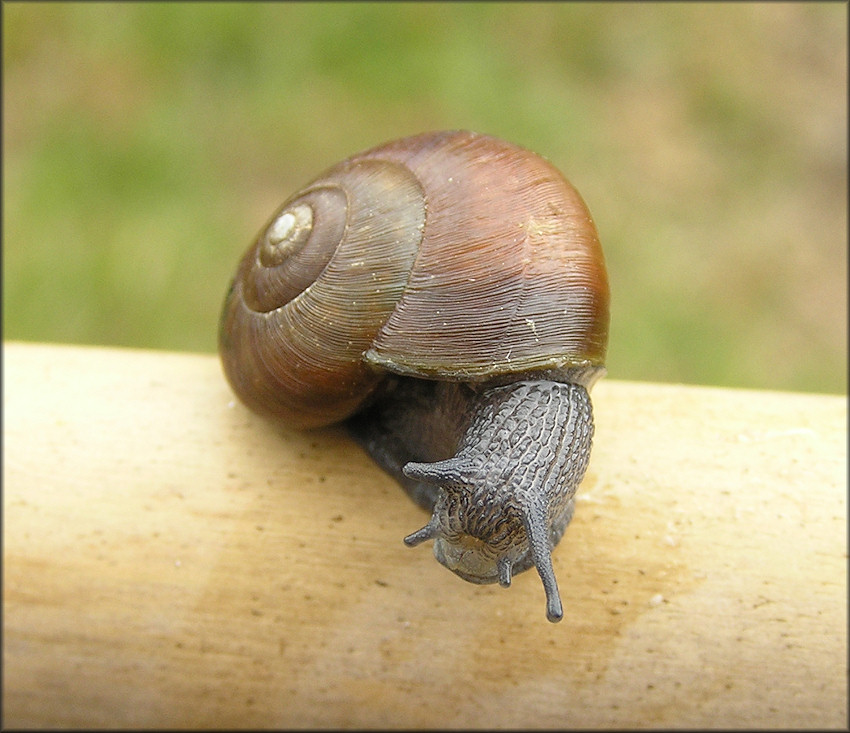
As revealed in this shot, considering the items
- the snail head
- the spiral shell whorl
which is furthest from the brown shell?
the snail head

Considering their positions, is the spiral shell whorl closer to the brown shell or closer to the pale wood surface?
the brown shell

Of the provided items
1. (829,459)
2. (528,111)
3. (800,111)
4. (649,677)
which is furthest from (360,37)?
(649,677)

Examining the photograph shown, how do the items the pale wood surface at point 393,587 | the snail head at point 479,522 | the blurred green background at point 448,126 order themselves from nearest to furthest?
the snail head at point 479,522, the pale wood surface at point 393,587, the blurred green background at point 448,126

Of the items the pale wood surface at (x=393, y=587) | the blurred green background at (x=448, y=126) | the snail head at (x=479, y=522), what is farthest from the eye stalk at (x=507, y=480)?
the blurred green background at (x=448, y=126)

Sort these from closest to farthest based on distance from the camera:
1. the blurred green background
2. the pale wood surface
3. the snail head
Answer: the snail head
the pale wood surface
the blurred green background

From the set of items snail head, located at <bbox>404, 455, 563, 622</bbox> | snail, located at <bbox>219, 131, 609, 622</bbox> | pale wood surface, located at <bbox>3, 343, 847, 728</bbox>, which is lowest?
pale wood surface, located at <bbox>3, 343, 847, 728</bbox>

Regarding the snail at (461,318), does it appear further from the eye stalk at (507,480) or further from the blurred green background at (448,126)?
the blurred green background at (448,126)

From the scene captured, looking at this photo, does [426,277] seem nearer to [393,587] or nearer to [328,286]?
[328,286]
